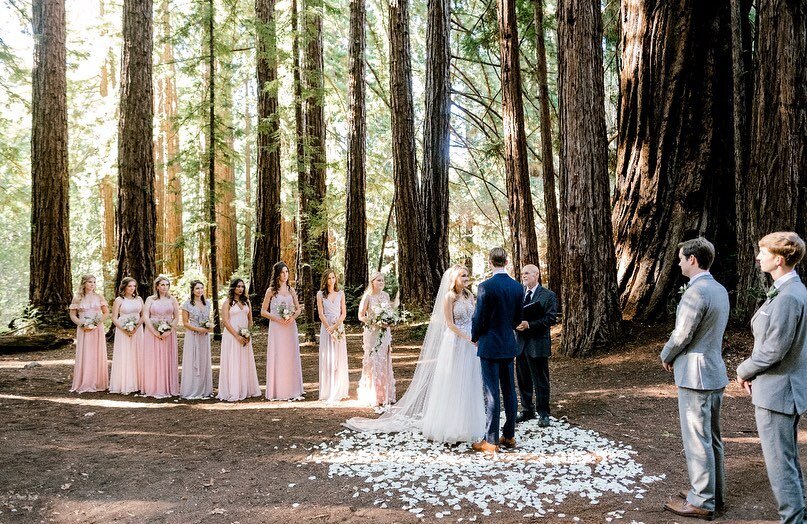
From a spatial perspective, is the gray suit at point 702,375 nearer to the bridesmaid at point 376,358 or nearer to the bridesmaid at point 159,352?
the bridesmaid at point 376,358

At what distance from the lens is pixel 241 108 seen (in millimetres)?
32938

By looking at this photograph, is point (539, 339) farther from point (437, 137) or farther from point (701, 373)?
point (437, 137)

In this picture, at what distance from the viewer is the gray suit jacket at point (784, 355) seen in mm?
3791

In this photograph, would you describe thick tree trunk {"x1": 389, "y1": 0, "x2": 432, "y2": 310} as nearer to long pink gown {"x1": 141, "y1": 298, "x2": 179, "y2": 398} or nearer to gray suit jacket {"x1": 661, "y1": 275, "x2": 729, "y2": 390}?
long pink gown {"x1": 141, "y1": 298, "x2": 179, "y2": 398}

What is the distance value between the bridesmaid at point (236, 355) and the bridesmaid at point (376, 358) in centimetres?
191

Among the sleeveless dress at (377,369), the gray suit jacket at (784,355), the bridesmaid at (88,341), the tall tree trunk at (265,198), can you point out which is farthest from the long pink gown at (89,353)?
the gray suit jacket at (784,355)

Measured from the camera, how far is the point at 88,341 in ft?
31.2

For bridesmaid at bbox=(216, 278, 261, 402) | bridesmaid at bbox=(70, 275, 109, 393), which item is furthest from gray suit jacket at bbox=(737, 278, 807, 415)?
bridesmaid at bbox=(70, 275, 109, 393)

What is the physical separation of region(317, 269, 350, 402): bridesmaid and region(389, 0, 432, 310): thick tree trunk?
586 centimetres

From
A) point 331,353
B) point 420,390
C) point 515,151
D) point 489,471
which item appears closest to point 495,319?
point 489,471

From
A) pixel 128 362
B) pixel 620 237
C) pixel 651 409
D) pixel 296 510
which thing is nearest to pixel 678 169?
pixel 620 237

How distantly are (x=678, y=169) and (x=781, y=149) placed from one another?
2.16 metres

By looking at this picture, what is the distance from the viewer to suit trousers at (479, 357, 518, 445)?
6.04 meters

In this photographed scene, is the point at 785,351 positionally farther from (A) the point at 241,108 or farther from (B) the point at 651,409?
(A) the point at 241,108
